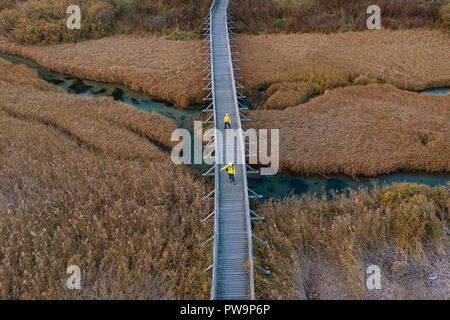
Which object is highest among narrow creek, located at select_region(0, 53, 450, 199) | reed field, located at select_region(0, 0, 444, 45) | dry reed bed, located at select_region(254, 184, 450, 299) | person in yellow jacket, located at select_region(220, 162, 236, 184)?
reed field, located at select_region(0, 0, 444, 45)

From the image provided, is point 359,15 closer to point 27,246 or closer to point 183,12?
point 183,12

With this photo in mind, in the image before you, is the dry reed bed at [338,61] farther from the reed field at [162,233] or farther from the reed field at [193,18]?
the reed field at [162,233]

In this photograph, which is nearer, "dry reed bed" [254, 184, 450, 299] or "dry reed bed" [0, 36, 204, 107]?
"dry reed bed" [254, 184, 450, 299]

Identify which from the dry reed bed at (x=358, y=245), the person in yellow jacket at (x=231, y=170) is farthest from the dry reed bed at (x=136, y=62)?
the dry reed bed at (x=358, y=245)

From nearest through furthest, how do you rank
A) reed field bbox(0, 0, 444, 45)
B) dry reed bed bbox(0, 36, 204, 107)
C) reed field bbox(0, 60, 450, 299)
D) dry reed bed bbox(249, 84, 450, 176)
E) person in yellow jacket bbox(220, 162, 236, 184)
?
reed field bbox(0, 60, 450, 299) < person in yellow jacket bbox(220, 162, 236, 184) < dry reed bed bbox(249, 84, 450, 176) < dry reed bed bbox(0, 36, 204, 107) < reed field bbox(0, 0, 444, 45)

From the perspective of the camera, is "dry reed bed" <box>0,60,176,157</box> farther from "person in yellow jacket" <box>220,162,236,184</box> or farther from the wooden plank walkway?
"person in yellow jacket" <box>220,162,236,184</box>

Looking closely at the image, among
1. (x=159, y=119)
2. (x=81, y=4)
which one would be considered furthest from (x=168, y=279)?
(x=81, y=4)

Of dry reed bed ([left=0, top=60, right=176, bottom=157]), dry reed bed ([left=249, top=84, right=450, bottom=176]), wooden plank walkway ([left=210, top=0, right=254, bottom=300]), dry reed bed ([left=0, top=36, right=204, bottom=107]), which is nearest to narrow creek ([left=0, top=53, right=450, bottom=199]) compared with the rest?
dry reed bed ([left=249, top=84, right=450, bottom=176])
